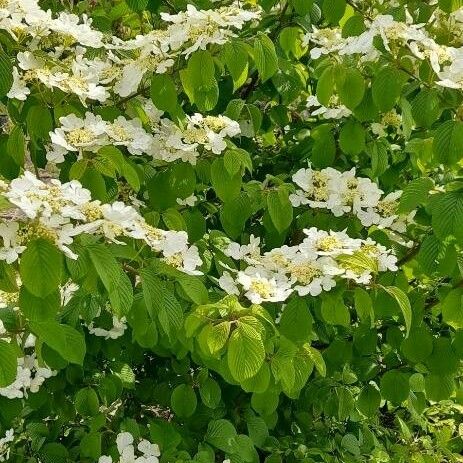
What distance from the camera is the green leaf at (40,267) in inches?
40.6

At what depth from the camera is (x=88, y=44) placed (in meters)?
1.73

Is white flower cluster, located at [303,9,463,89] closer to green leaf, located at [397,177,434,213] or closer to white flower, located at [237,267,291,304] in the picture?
green leaf, located at [397,177,434,213]

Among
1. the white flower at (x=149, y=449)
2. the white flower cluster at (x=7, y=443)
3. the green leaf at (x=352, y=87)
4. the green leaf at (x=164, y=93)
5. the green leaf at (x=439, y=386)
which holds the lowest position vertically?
the white flower cluster at (x=7, y=443)

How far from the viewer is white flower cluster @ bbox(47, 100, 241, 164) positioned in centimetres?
152

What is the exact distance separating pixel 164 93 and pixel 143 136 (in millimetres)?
104

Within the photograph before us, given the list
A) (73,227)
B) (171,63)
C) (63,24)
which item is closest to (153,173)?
(171,63)

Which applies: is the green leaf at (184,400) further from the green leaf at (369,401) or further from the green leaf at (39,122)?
the green leaf at (39,122)

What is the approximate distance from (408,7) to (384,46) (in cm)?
52

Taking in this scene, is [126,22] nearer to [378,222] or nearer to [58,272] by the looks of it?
[378,222]

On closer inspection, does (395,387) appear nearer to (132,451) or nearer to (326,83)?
(132,451)

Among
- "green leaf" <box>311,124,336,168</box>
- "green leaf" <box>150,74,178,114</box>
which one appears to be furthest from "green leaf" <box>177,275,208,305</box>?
"green leaf" <box>311,124,336,168</box>

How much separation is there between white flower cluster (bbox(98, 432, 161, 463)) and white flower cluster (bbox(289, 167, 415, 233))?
0.66 meters

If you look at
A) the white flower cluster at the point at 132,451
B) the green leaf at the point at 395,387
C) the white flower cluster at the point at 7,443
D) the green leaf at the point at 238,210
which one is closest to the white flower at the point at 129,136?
the green leaf at the point at 238,210

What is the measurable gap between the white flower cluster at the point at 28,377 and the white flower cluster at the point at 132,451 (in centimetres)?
25
